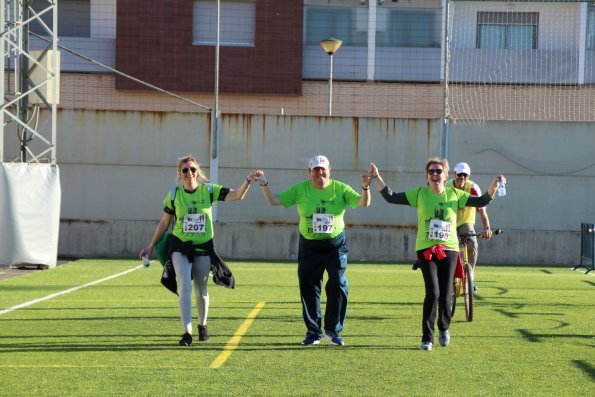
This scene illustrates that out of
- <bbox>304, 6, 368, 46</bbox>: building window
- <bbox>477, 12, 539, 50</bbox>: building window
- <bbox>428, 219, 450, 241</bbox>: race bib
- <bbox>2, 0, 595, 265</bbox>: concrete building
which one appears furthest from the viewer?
<bbox>304, 6, 368, 46</bbox>: building window

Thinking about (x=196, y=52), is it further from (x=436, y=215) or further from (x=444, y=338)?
(x=444, y=338)

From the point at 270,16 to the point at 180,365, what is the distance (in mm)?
30026

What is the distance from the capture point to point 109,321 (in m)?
13.4

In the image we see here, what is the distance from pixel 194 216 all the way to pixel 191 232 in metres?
0.17

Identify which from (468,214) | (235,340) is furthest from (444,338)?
(468,214)

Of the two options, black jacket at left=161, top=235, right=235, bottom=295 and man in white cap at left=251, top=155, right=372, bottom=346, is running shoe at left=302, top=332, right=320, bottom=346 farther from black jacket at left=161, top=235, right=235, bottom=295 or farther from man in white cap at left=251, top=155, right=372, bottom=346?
black jacket at left=161, top=235, right=235, bottom=295

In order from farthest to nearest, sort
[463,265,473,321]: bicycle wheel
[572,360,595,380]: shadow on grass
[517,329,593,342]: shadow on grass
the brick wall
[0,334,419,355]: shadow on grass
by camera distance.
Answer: the brick wall → [463,265,473,321]: bicycle wheel → [517,329,593,342]: shadow on grass → [0,334,419,355]: shadow on grass → [572,360,595,380]: shadow on grass

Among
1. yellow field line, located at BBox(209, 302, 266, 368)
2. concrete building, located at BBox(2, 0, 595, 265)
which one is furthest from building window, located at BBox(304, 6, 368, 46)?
yellow field line, located at BBox(209, 302, 266, 368)

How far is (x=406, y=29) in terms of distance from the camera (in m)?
39.5

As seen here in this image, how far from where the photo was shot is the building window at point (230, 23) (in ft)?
127

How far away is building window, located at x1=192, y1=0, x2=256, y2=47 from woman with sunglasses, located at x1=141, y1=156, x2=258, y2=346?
27.7m

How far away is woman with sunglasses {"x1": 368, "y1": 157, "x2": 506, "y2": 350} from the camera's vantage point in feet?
36.7

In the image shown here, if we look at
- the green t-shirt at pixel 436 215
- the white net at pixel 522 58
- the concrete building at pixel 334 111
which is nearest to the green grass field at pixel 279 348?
the green t-shirt at pixel 436 215

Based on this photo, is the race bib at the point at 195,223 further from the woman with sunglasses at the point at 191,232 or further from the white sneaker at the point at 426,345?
the white sneaker at the point at 426,345
